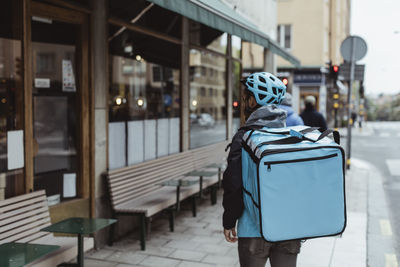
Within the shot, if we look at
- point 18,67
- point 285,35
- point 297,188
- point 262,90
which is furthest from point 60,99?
point 285,35

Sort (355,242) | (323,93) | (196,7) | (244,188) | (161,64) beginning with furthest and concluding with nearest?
1. (323,93)
2. (161,64)
3. (355,242)
4. (196,7)
5. (244,188)

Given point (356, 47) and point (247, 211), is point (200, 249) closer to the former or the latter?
point (247, 211)

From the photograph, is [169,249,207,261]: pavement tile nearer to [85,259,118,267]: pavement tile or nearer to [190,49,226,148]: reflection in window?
[85,259,118,267]: pavement tile

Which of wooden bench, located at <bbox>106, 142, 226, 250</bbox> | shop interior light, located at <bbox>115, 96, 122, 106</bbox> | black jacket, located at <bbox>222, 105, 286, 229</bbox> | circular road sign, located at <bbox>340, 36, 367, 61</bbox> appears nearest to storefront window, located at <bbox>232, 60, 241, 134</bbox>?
circular road sign, located at <bbox>340, 36, 367, 61</bbox>

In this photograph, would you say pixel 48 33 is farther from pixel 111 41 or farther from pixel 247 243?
pixel 247 243

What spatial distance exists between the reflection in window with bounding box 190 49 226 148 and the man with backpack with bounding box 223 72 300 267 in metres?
6.43

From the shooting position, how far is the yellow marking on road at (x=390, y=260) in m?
5.38

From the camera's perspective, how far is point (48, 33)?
5676mm

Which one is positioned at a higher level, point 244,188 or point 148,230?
point 244,188

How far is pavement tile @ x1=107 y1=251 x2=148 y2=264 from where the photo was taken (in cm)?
539

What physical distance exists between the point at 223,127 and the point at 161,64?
374cm

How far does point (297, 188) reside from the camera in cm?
243

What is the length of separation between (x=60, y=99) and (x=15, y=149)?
1.18m

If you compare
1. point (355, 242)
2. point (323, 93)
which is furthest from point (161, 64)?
point (323, 93)
